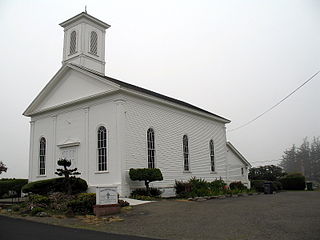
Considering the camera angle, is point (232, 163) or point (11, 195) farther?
point (232, 163)

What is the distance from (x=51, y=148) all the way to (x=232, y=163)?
16670 millimetres

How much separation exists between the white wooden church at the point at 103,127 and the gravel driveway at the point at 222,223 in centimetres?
618

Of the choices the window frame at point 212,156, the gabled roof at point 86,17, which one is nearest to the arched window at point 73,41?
the gabled roof at point 86,17

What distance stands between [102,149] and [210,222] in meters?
10.8

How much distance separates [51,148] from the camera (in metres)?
23.7

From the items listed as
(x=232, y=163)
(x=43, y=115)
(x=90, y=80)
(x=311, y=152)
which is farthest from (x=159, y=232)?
(x=311, y=152)

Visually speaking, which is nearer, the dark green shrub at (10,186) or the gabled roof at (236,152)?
the dark green shrub at (10,186)

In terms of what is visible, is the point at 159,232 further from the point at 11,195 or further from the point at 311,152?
the point at 311,152

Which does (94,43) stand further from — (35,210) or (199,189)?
(35,210)

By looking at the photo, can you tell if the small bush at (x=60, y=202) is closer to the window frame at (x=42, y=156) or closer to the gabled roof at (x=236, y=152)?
the window frame at (x=42, y=156)

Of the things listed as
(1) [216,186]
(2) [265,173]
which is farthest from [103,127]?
(2) [265,173]

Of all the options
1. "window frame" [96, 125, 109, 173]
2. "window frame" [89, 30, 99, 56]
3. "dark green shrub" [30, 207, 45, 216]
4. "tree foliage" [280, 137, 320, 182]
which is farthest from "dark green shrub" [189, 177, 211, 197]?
"tree foliage" [280, 137, 320, 182]

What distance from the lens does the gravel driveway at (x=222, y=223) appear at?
30.1 feet

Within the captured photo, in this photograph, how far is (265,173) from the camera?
134 ft
